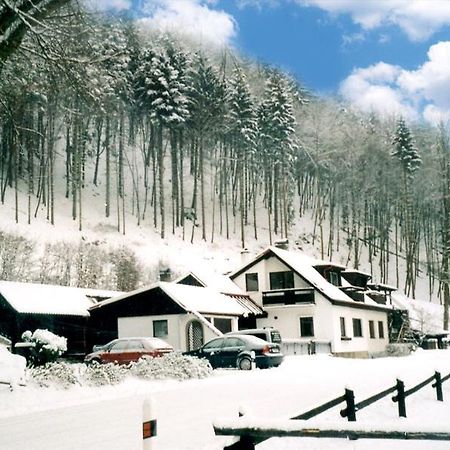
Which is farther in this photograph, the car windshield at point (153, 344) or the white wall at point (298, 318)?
the white wall at point (298, 318)

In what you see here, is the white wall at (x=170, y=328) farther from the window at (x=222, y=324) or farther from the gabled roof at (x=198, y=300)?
the window at (x=222, y=324)

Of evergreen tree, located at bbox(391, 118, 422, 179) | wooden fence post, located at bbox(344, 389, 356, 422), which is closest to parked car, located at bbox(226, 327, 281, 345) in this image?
wooden fence post, located at bbox(344, 389, 356, 422)

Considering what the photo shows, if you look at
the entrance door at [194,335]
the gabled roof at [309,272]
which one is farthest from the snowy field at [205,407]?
the gabled roof at [309,272]

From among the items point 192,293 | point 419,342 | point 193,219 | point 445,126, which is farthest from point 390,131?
point 192,293

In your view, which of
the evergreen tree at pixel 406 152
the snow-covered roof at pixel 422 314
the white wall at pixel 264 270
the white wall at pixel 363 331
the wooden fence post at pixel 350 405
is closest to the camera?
the wooden fence post at pixel 350 405

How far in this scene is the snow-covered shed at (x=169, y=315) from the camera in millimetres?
32094

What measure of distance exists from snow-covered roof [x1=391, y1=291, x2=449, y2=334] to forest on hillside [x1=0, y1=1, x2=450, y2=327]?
11.2ft

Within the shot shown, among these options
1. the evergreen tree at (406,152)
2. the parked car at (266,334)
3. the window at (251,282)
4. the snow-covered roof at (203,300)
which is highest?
the evergreen tree at (406,152)

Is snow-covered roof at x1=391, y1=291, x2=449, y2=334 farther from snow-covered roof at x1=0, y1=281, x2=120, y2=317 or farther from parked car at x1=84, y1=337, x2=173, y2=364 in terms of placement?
parked car at x1=84, y1=337, x2=173, y2=364

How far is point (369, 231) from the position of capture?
79.8 meters

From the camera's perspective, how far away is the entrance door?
32156 millimetres

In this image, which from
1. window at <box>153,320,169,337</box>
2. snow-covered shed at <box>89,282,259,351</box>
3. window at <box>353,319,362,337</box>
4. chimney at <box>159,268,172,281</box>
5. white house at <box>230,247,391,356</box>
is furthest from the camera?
window at <box>353,319,362,337</box>

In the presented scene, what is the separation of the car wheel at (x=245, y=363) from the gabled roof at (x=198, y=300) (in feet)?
21.0

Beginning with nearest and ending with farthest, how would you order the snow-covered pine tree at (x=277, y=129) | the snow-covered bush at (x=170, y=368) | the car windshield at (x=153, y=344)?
the snow-covered bush at (x=170, y=368)
the car windshield at (x=153, y=344)
the snow-covered pine tree at (x=277, y=129)
